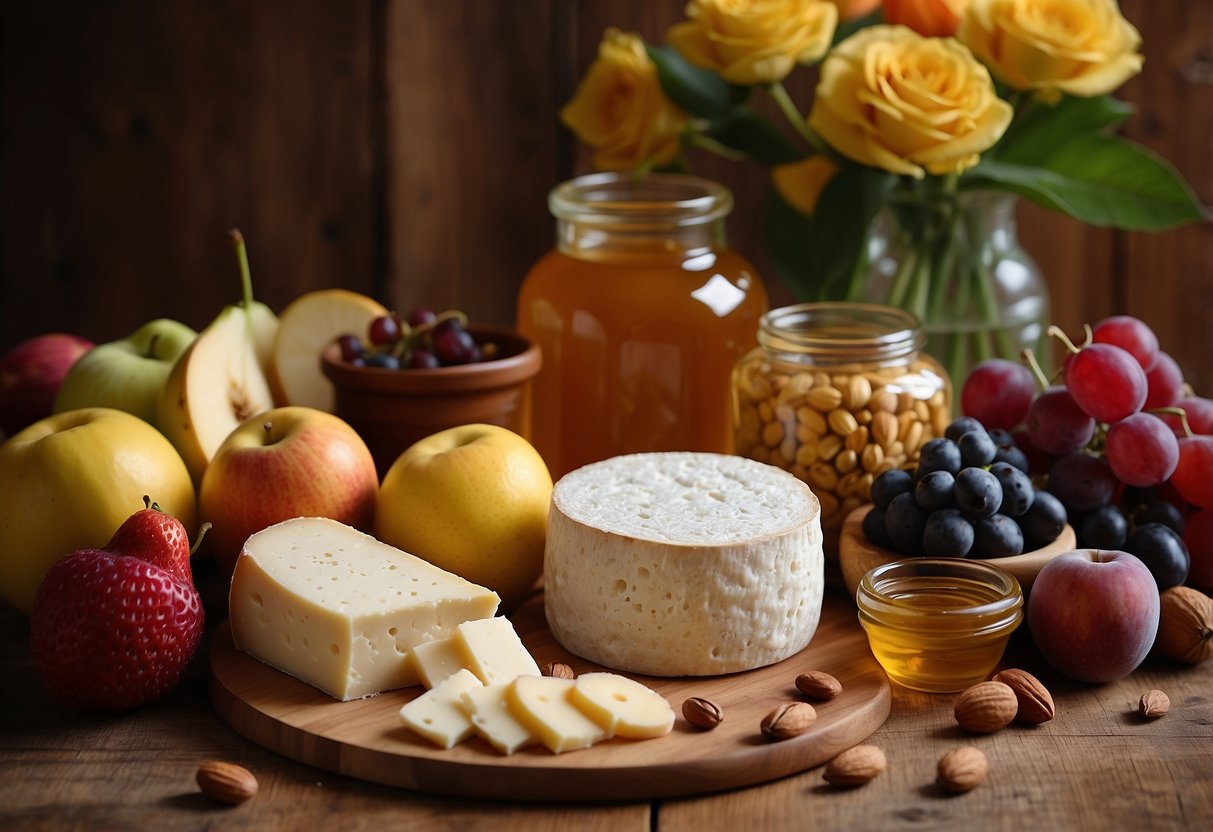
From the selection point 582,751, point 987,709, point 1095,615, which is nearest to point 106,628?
point 582,751

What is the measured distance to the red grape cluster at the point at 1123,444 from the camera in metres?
1.33

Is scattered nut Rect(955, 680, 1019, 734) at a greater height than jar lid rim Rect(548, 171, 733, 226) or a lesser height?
lesser

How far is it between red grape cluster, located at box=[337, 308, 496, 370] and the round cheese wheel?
11.6 inches

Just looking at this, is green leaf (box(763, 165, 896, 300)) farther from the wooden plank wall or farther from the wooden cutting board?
the wooden cutting board

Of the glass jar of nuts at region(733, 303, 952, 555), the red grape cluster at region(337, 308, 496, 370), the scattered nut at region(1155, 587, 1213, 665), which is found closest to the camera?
the scattered nut at region(1155, 587, 1213, 665)

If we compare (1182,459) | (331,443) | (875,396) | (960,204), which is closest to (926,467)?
(875,396)

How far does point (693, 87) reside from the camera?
5.64 ft

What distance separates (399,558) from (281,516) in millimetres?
164

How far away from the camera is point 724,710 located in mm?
1161

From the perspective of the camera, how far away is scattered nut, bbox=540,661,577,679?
1.22m

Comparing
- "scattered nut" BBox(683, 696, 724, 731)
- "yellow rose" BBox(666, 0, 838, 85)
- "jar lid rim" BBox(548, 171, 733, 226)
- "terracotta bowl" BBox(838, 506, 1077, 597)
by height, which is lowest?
"scattered nut" BBox(683, 696, 724, 731)

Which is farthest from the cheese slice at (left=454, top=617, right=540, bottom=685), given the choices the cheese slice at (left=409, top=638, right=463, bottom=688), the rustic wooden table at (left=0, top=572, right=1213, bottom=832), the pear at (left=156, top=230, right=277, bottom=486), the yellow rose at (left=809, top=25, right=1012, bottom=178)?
the yellow rose at (left=809, top=25, right=1012, bottom=178)

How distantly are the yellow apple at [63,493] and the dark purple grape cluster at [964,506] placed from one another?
738 mm

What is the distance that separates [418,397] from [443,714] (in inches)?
19.2
